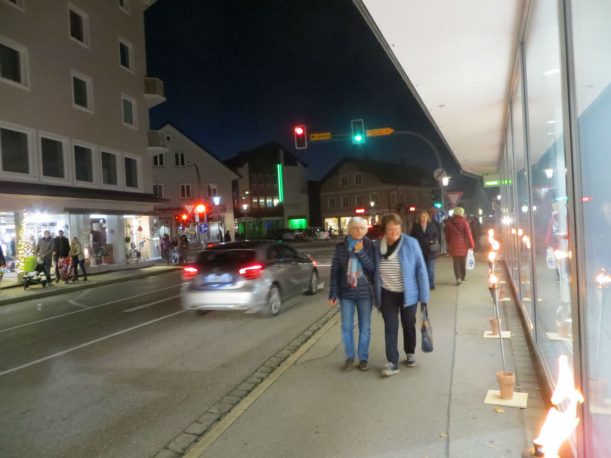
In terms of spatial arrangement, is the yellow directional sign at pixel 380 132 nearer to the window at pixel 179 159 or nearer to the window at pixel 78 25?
the window at pixel 78 25

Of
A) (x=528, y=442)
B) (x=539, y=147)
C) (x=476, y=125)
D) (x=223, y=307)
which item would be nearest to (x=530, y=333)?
(x=539, y=147)

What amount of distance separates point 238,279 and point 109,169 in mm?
18305

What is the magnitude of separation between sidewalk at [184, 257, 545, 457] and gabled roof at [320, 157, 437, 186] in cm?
6347

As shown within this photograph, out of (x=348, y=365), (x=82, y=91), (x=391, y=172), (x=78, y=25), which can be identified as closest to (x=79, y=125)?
(x=82, y=91)

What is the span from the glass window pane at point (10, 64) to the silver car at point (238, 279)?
1421 centimetres

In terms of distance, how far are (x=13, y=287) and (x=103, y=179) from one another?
7.93 meters

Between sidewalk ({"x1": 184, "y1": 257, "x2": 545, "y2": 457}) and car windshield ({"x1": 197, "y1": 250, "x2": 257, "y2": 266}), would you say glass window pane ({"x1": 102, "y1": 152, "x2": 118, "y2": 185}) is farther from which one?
sidewalk ({"x1": 184, "y1": 257, "x2": 545, "y2": 457})

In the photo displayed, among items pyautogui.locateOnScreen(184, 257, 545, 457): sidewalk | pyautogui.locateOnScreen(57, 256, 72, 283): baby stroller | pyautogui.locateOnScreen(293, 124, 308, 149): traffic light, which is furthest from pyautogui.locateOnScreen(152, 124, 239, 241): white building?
pyautogui.locateOnScreen(184, 257, 545, 457): sidewalk

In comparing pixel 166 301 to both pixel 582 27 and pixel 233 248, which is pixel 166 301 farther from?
pixel 582 27

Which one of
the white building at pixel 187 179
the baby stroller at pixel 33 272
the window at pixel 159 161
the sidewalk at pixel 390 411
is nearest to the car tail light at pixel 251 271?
the sidewalk at pixel 390 411

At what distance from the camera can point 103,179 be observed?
80.8 ft

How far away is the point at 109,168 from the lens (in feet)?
83.1

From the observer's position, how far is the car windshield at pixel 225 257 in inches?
396

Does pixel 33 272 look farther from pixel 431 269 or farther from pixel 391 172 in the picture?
pixel 391 172
